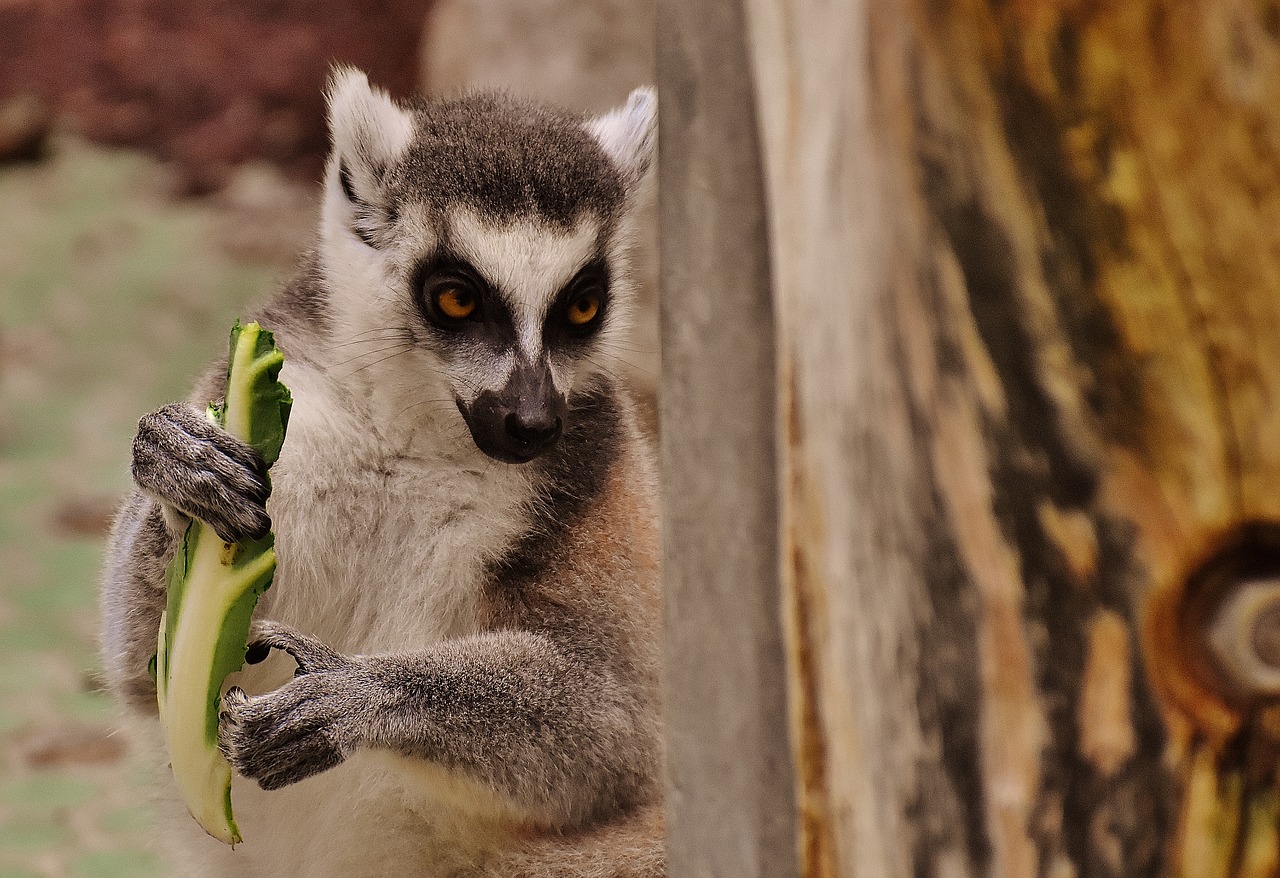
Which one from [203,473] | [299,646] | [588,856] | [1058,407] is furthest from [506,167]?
[1058,407]

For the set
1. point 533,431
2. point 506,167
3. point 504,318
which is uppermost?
point 506,167

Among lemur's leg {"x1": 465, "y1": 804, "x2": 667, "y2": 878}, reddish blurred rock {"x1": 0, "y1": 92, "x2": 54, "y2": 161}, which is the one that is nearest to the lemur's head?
lemur's leg {"x1": 465, "y1": 804, "x2": 667, "y2": 878}

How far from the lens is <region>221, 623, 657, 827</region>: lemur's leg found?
2273mm

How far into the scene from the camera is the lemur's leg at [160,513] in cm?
224

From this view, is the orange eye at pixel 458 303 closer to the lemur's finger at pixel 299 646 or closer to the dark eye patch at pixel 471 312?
the dark eye patch at pixel 471 312

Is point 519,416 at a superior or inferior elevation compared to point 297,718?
superior

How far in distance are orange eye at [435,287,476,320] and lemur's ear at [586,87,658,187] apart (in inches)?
22.8

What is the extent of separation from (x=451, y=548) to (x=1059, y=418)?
59.6 inches

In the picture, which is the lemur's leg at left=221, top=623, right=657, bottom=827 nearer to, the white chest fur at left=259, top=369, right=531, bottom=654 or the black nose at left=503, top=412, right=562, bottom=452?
the white chest fur at left=259, top=369, right=531, bottom=654

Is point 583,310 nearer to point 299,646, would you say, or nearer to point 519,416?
point 519,416

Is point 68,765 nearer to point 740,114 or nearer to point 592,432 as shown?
point 592,432

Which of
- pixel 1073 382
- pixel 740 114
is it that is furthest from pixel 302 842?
pixel 1073 382

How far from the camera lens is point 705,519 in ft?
5.62

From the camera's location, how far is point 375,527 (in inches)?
103
